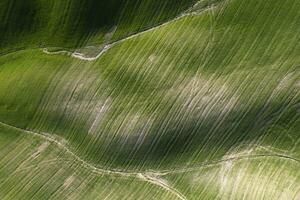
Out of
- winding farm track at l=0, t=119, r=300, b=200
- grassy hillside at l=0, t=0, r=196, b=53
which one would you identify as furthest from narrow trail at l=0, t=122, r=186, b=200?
grassy hillside at l=0, t=0, r=196, b=53

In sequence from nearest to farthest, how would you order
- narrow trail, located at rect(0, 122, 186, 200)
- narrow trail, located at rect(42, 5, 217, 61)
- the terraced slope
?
the terraced slope
narrow trail, located at rect(0, 122, 186, 200)
narrow trail, located at rect(42, 5, 217, 61)

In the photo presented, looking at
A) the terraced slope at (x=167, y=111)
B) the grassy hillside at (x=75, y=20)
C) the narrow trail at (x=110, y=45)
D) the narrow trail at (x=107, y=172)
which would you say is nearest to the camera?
the terraced slope at (x=167, y=111)

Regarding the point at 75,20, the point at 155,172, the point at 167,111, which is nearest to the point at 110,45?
the point at 75,20

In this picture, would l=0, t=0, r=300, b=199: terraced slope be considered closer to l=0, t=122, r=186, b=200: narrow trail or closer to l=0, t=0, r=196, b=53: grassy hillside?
l=0, t=122, r=186, b=200: narrow trail

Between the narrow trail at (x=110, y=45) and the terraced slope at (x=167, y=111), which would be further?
the narrow trail at (x=110, y=45)

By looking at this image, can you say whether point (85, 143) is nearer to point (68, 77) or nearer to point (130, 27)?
point (68, 77)

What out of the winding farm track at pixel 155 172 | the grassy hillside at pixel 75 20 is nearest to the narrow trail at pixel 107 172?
the winding farm track at pixel 155 172

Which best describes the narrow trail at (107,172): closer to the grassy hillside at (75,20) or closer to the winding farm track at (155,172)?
the winding farm track at (155,172)

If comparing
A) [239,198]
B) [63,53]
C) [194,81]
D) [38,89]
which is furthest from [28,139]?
[239,198]

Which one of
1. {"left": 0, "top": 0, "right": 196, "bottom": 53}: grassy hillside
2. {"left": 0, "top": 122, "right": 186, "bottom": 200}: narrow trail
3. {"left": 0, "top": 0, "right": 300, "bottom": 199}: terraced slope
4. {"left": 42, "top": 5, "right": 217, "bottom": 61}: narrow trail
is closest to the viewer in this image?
{"left": 0, "top": 0, "right": 300, "bottom": 199}: terraced slope
